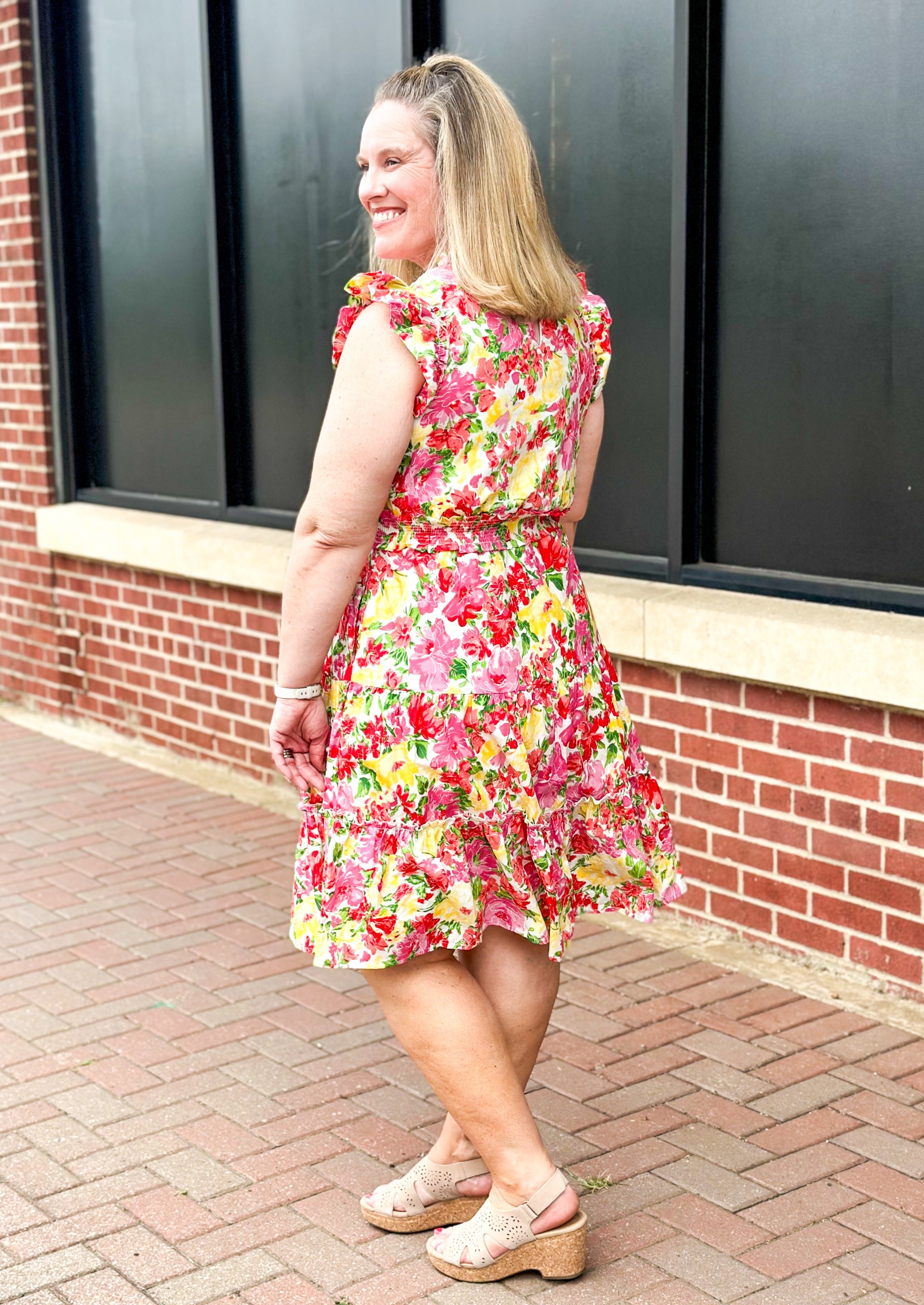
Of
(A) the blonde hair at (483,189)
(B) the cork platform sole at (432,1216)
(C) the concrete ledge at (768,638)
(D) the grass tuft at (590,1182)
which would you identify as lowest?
(D) the grass tuft at (590,1182)

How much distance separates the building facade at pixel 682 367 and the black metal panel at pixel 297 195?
0.5 inches

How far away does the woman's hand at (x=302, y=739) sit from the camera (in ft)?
9.16

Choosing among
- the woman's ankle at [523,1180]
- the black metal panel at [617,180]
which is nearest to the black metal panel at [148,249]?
the black metal panel at [617,180]

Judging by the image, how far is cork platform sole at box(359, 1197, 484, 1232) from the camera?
3.01 m

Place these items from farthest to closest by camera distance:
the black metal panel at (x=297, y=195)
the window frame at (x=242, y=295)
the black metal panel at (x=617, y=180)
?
the black metal panel at (x=297, y=195) < the black metal panel at (x=617, y=180) < the window frame at (x=242, y=295)

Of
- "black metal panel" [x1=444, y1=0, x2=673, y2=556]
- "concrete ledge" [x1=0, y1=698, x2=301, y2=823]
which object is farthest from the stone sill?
"concrete ledge" [x1=0, y1=698, x2=301, y2=823]

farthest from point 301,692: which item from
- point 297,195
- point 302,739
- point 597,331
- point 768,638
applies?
point 297,195

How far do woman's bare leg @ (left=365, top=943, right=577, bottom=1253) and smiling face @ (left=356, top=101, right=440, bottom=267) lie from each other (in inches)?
48.4

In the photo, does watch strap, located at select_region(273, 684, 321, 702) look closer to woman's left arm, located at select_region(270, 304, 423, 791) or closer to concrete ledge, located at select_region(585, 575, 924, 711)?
woman's left arm, located at select_region(270, 304, 423, 791)

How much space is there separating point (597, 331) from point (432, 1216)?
167cm

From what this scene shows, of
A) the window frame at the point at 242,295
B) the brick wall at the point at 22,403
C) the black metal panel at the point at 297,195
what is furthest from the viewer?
the brick wall at the point at 22,403

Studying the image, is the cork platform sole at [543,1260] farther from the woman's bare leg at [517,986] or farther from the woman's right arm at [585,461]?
the woman's right arm at [585,461]

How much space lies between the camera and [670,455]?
445 cm

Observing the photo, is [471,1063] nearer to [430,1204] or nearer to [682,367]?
[430,1204]
